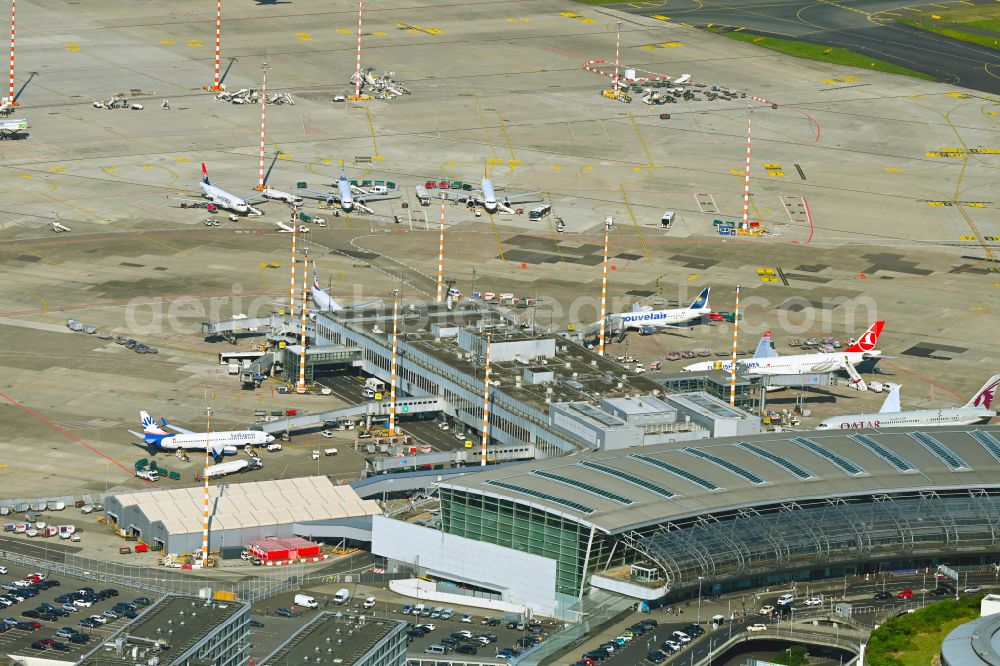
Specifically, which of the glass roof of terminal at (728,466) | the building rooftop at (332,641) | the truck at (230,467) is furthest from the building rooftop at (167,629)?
the glass roof of terminal at (728,466)

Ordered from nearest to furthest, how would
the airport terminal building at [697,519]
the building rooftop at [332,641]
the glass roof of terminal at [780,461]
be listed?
the building rooftop at [332,641] → the airport terminal building at [697,519] → the glass roof of terminal at [780,461]

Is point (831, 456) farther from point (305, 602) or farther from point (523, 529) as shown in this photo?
point (305, 602)

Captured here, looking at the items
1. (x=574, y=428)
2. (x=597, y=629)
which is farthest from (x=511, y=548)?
→ (x=574, y=428)

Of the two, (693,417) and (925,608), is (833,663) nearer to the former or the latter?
(925,608)

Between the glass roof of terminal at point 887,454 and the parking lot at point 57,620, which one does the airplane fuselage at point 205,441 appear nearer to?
the parking lot at point 57,620

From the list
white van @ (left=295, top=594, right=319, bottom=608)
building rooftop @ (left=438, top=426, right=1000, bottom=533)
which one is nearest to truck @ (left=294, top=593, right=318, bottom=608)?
white van @ (left=295, top=594, right=319, bottom=608)
